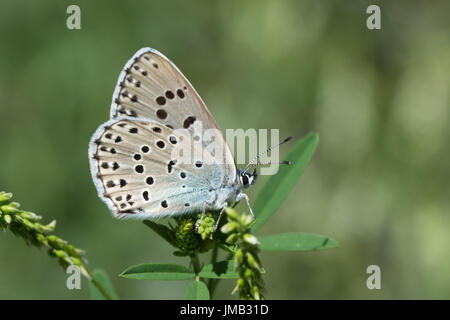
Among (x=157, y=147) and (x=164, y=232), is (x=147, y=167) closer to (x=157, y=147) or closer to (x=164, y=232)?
(x=157, y=147)

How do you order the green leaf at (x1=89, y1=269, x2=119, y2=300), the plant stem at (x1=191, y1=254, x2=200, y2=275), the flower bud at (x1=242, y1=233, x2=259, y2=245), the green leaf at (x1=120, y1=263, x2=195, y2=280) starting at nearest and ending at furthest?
the flower bud at (x1=242, y1=233, x2=259, y2=245) < the green leaf at (x1=120, y1=263, x2=195, y2=280) < the plant stem at (x1=191, y1=254, x2=200, y2=275) < the green leaf at (x1=89, y1=269, x2=119, y2=300)

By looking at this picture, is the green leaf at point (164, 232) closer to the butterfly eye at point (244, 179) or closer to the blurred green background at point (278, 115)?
the butterfly eye at point (244, 179)

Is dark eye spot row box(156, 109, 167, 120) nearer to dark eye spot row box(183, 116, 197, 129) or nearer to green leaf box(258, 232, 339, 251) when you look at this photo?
dark eye spot row box(183, 116, 197, 129)

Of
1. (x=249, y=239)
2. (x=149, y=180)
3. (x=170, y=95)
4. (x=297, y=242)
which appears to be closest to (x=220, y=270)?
(x=297, y=242)

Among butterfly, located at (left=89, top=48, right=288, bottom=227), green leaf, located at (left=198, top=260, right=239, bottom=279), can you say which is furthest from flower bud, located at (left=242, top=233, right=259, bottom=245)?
butterfly, located at (left=89, top=48, right=288, bottom=227)

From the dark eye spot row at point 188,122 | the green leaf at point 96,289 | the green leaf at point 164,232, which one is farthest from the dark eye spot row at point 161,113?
the green leaf at point 96,289
